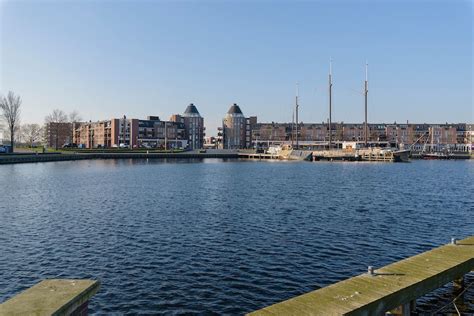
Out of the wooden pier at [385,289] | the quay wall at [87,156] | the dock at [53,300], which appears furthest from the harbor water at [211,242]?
the quay wall at [87,156]

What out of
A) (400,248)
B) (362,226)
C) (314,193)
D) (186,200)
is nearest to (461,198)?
(314,193)

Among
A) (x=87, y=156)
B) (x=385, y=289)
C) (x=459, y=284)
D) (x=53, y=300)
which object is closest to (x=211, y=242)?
(x=459, y=284)

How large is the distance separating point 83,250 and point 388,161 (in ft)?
424

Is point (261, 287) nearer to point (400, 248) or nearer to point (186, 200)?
point (400, 248)

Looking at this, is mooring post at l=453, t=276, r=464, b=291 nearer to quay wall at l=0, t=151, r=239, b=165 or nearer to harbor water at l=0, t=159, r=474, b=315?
harbor water at l=0, t=159, r=474, b=315

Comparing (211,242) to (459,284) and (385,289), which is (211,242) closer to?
(459,284)

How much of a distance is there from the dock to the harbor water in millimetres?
6660

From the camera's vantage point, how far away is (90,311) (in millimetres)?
15102

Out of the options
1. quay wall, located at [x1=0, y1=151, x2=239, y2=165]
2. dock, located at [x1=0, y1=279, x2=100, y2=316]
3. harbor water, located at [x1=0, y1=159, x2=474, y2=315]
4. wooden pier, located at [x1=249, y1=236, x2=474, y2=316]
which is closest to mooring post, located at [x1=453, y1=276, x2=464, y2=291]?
harbor water, located at [x1=0, y1=159, x2=474, y2=315]

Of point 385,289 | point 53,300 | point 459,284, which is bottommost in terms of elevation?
point 459,284

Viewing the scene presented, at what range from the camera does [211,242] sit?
25406 millimetres

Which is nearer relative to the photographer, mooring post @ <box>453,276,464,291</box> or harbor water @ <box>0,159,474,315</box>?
mooring post @ <box>453,276,464,291</box>

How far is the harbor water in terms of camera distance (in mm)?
17109

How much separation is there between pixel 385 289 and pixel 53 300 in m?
9.53
